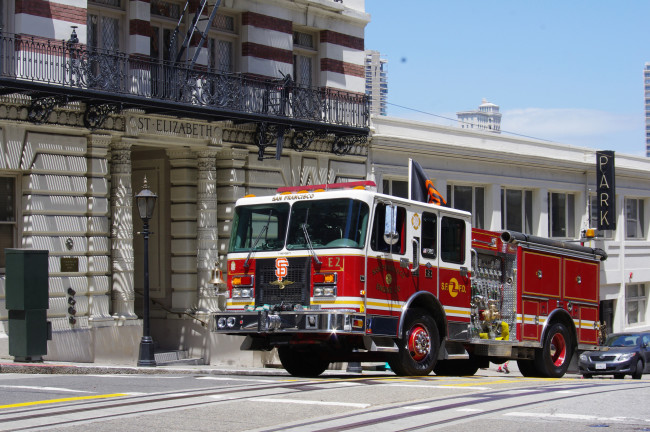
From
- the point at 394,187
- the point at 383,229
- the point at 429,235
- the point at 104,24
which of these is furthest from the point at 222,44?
the point at 383,229

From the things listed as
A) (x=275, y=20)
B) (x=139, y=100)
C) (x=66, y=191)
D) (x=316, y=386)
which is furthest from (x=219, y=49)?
(x=316, y=386)

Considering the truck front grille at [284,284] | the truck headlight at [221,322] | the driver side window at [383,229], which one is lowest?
the truck headlight at [221,322]

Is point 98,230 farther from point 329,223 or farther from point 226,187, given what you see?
point 329,223

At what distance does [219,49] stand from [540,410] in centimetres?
1711

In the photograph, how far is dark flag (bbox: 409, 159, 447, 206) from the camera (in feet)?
62.5

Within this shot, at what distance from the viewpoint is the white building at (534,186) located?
3119 cm

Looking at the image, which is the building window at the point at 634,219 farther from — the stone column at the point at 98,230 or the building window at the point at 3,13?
the building window at the point at 3,13

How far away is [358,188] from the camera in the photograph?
51.6ft

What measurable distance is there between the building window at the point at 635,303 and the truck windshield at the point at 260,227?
28.3m

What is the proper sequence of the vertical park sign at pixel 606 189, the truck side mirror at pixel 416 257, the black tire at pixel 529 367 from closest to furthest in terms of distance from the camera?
the truck side mirror at pixel 416 257
the black tire at pixel 529 367
the vertical park sign at pixel 606 189

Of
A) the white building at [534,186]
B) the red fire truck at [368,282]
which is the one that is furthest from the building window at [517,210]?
the red fire truck at [368,282]

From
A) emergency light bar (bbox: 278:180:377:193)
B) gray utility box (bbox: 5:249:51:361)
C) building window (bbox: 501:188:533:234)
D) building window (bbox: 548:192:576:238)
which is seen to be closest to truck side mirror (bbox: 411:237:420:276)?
emergency light bar (bbox: 278:180:377:193)

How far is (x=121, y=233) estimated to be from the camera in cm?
2292

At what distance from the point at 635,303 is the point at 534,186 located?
9224 mm
